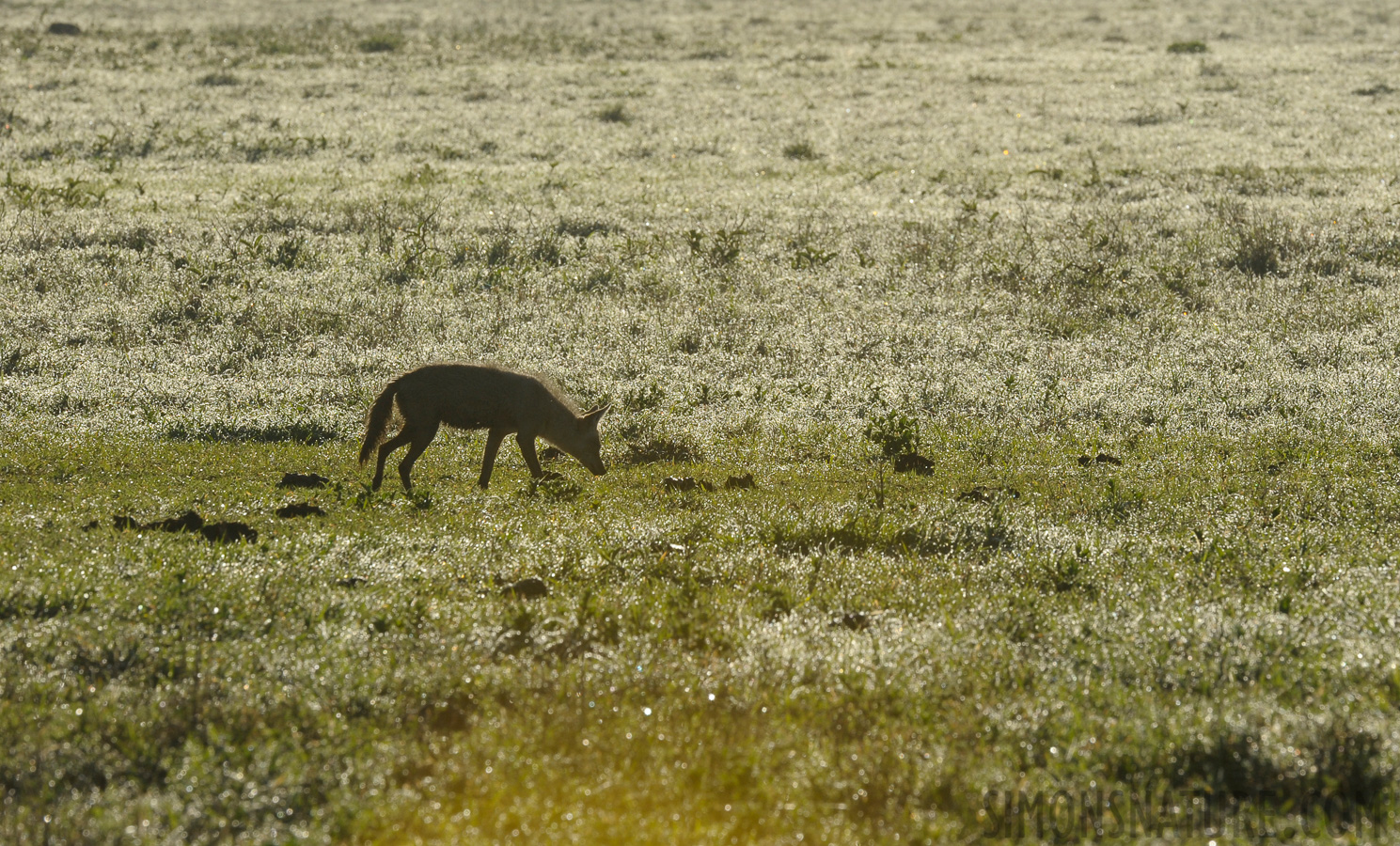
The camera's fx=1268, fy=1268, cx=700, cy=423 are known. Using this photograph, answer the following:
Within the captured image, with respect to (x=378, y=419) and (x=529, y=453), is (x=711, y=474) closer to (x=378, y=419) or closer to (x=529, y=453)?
(x=529, y=453)

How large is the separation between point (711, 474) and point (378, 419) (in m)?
3.09

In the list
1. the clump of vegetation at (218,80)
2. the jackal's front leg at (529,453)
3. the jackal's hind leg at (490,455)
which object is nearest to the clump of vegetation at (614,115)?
the clump of vegetation at (218,80)

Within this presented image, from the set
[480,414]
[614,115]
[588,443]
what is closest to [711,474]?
[588,443]

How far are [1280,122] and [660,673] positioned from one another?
1254 inches

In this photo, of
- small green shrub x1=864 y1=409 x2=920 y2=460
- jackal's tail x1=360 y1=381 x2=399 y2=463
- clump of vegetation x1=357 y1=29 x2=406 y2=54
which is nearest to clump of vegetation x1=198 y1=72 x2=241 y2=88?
clump of vegetation x1=357 y1=29 x2=406 y2=54

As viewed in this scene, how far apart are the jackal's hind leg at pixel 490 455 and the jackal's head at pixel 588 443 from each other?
2.26ft

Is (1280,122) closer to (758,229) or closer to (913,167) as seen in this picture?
(913,167)

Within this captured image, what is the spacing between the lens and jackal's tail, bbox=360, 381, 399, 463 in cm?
1140

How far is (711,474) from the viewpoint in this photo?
11.9m

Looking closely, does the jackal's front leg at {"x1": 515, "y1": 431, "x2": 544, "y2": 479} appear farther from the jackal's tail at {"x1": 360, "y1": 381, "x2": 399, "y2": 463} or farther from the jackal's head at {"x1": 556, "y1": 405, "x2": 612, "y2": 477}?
the jackal's tail at {"x1": 360, "y1": 381, "x2": 399, "y2": 463}

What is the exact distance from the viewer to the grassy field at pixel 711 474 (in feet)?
17.8

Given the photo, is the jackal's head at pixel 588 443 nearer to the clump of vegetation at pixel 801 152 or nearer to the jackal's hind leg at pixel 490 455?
the jackal's hind leg at pixel 490 455

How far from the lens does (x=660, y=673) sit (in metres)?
6.47

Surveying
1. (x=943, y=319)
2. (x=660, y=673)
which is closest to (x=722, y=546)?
(x=660, y=673)
